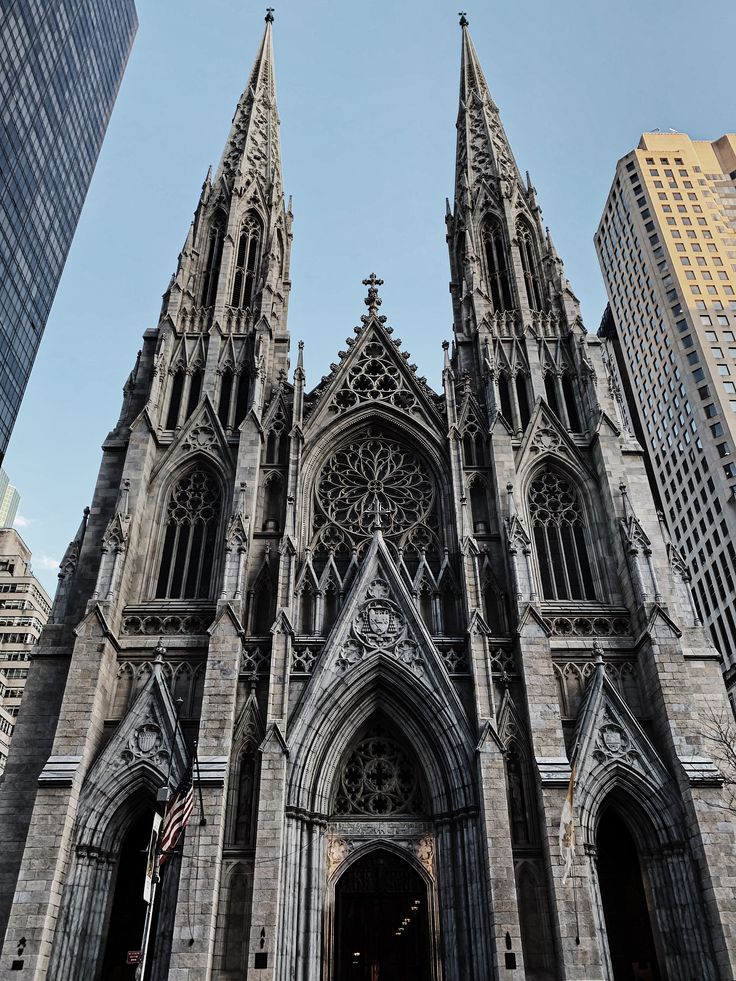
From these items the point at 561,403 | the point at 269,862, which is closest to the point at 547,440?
the point at 561,403

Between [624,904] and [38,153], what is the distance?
48126 mm

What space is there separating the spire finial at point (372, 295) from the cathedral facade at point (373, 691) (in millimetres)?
1917

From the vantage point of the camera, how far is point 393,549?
2589 cm

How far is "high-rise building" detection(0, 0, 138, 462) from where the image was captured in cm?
4300

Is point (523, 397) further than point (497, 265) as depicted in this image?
No

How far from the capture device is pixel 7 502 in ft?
283

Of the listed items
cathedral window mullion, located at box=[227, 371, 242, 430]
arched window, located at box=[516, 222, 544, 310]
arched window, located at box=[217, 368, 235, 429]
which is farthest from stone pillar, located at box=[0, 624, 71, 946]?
arched window, located at box=[516, 222, 544, 310]

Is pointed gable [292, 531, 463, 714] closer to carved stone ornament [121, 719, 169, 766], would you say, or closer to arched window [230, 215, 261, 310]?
carved stone ornament [121, 719, 169, 766]

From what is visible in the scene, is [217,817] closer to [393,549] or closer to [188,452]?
[393,549]

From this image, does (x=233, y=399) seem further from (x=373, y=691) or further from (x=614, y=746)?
(x=614, y=746)

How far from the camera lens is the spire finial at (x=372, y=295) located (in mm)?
32250

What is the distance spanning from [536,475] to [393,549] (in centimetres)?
588

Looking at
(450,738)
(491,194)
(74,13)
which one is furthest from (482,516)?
(74,13)

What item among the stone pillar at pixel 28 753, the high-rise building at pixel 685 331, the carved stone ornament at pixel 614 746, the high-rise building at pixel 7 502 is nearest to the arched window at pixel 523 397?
the carved stone ornament at pixel 614 746
